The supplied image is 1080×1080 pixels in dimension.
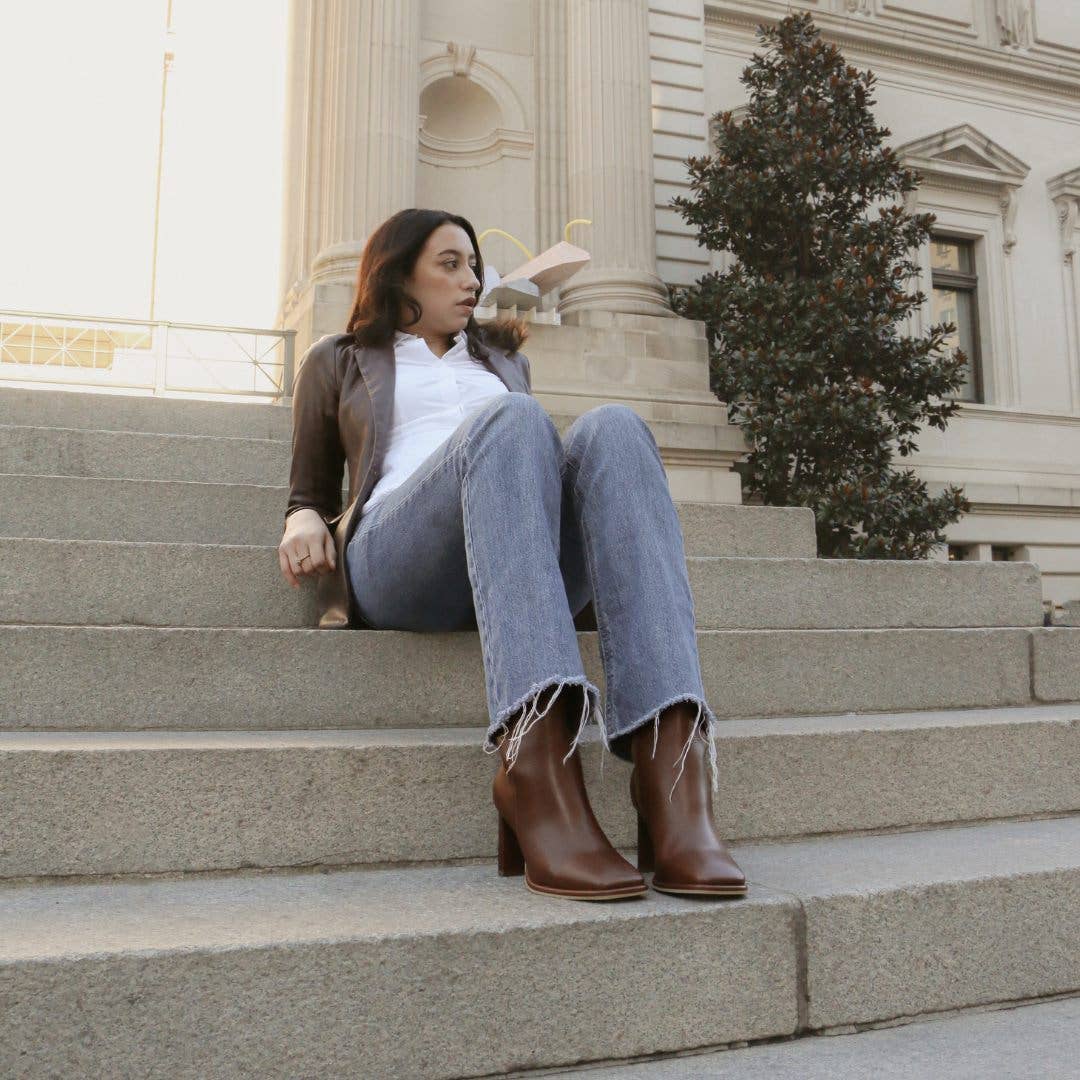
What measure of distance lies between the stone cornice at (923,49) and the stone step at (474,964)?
11294 millimetres

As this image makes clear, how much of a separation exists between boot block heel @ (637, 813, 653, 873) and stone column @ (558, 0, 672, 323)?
6.76m

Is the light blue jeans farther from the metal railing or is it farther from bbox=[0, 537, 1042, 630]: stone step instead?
the metal railing

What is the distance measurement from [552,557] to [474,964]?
0.64 metres

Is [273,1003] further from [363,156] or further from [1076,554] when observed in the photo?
[1076,554]

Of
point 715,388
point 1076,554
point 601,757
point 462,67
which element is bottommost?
point 601,757

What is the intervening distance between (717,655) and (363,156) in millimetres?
6199

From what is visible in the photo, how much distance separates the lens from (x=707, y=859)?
1.52 metres

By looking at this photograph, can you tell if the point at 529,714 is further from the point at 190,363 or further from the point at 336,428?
the point at 190,363

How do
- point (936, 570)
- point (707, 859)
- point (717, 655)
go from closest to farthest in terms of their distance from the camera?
point (707, 859)
point (717, 655)
point (936, 570)

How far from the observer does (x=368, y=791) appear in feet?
5.69

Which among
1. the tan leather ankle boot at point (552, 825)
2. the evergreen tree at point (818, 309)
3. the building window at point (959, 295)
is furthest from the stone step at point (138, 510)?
the building window at point (959, 295)

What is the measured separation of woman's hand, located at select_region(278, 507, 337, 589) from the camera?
7.23 feet

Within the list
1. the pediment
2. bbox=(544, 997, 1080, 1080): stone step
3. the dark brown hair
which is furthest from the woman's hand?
the pediment

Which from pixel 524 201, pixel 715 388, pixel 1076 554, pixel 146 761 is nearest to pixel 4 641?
pixel 146 761
